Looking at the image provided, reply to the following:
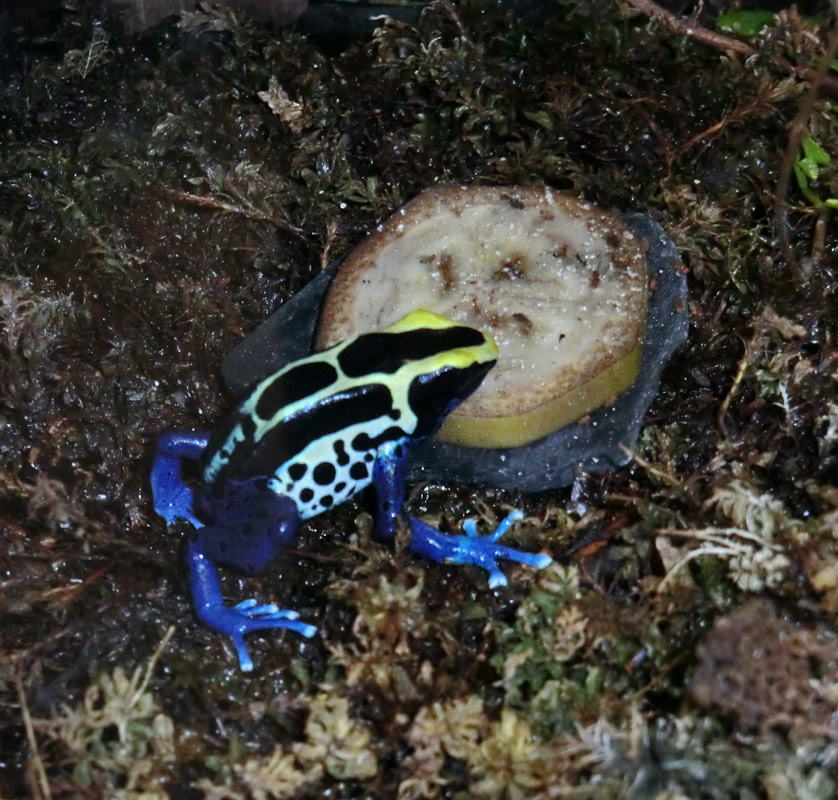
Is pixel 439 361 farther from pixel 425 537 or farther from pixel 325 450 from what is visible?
pixel 425 537

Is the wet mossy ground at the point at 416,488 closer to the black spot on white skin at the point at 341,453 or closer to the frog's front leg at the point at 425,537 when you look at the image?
the frog's front leg at the point at 425,537

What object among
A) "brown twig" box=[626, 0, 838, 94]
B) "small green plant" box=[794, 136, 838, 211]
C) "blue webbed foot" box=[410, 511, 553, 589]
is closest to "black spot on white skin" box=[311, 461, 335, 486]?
"blue webbed foot" box=[410, 511, 553, 589]

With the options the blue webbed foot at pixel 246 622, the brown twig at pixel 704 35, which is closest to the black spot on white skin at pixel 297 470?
the blue webbed foot at pixel 246 622

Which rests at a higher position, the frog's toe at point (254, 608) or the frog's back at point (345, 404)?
the frog's back at point (345, 404)

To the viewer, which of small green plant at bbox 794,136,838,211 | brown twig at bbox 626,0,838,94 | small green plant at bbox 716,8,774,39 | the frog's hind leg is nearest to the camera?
the frog's hind leg

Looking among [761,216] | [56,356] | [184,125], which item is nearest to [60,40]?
[184,125]

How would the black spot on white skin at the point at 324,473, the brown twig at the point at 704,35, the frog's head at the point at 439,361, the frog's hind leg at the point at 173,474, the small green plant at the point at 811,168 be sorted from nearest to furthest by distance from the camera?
the frog's head at the point at 439,361, the black spot on white skin at the point at 324,473, the frog's hind leg at the point at 173,474, the small green plant at the point at 811,168, the brown twig at the point at 704,35

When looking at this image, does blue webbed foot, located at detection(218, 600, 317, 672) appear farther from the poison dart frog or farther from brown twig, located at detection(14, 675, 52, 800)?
brown twig, located at detection(14, 675, 52, 800)
